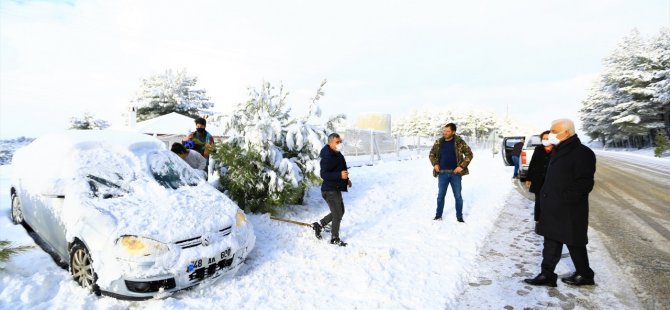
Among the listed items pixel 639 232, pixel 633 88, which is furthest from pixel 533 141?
pixel 633 88

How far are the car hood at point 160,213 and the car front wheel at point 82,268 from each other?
0.29 meters

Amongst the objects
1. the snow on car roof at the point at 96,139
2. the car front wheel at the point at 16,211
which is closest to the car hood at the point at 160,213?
the snow on car roof at the point at 96,139

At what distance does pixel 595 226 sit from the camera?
6320mm

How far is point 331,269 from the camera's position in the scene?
430 cm


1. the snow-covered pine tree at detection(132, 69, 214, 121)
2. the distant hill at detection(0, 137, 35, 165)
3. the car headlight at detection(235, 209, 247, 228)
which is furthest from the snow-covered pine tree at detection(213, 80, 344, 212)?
the snow-covered pine tree at detection(132, 69, 214, 121)

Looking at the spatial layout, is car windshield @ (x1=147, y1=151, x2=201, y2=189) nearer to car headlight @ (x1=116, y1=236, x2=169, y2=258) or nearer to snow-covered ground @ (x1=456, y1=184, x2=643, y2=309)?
car headlight @ (x1=116, y1=236, x2=169, y2=258)

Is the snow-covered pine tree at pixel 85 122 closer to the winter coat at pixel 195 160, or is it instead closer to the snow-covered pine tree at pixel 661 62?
the winter coat at pixel 195 160

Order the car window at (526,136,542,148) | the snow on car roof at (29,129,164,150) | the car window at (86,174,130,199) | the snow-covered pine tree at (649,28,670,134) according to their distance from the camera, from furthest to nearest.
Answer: the snow-covered pine tree at (649,28,670,134) < the car window at (526,136,542,148) < the snow on car roof at (29,129,164,150) < the car window at (86,174,130,199)

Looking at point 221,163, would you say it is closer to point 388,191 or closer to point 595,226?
point 388,191

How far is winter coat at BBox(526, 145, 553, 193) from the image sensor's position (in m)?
5.36

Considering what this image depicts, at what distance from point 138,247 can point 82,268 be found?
27.6 inches

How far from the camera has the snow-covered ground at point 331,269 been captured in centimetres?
341

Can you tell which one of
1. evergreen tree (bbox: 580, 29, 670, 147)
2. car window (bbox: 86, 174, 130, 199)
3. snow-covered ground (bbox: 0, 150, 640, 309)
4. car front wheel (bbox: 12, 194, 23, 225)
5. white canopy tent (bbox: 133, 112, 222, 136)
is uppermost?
evergreen tree (bbox: 580, 29, 670, 147)

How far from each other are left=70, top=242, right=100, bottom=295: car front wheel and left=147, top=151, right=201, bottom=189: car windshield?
45.1 inches
